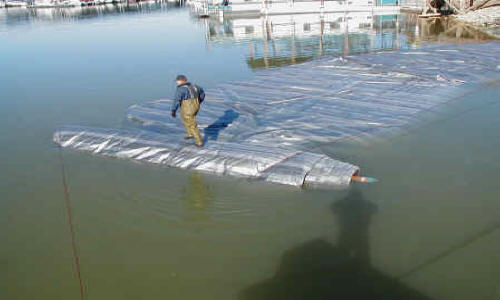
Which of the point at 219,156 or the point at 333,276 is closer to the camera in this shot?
the point at 333,276

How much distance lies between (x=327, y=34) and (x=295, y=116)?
18567mm

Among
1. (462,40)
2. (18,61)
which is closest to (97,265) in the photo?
(18,61)

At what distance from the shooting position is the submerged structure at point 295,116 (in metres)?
7.98

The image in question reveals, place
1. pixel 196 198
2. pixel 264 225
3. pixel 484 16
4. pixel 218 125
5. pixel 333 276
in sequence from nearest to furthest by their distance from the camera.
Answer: pixel 333 276, pixel 264 225, pixel 196 198, pixel 218 125, pixel 484 16

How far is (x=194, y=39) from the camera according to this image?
1121 inches

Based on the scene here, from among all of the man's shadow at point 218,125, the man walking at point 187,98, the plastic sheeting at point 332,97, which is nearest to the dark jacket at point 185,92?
the man walking at point 187,98

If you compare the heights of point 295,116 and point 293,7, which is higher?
point 293,7

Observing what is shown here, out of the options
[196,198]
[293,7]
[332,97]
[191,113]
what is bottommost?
[196,198]

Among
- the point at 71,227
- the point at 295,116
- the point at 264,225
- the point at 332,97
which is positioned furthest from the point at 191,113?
the point at 332,97

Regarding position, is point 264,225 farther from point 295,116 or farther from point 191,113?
point 295,116

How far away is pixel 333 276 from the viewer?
5.49 metres

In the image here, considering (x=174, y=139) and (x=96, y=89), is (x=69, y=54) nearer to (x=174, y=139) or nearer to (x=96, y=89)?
(x=96, y=89)

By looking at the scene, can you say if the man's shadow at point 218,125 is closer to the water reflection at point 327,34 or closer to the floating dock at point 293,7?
the water reflection at point 327,34

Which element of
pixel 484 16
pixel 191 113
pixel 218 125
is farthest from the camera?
pixel 484 16
